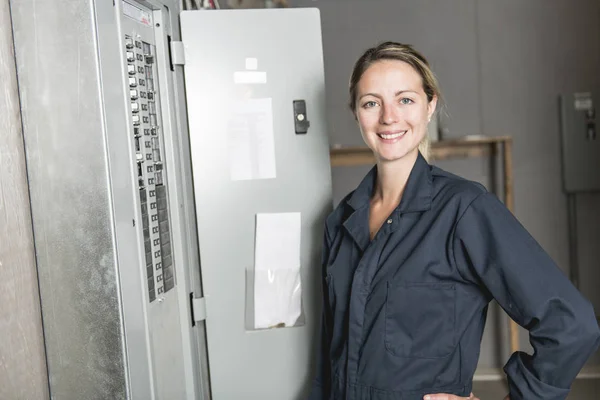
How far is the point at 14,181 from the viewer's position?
1.28m

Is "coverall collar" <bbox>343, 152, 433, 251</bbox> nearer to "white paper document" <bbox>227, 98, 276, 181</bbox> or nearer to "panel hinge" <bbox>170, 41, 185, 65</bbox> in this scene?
"white paper document" <bbox>227, 98, 276, 181</bbox>

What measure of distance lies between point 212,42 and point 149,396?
98cm

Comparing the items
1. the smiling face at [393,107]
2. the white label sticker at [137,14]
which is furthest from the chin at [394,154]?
the white label sticker at [137,14]

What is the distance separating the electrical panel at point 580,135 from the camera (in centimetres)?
385

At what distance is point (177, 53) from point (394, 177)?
697mm

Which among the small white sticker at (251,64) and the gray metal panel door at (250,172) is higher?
the small white sticker at (251,64)

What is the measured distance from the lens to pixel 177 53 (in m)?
1.76

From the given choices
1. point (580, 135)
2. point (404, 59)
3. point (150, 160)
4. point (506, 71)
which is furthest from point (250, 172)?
point (580, 135)

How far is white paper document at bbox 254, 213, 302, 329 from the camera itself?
1907 mm

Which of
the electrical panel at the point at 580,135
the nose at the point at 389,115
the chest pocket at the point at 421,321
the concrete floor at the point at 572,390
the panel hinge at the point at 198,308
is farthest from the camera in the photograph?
the electrical panel at the point at 580,135

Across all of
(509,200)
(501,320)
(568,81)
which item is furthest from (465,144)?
(501,320)

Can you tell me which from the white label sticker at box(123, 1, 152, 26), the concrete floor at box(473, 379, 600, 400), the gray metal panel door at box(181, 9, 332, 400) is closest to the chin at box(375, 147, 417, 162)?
the gray metal panel door at box(181, 9, 332, 400)

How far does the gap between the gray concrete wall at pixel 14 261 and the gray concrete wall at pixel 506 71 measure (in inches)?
108

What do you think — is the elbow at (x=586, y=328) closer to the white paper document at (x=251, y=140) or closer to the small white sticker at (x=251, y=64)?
the white paper document at (x=251, y=140)
